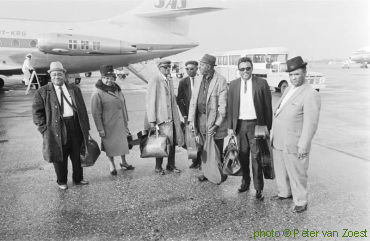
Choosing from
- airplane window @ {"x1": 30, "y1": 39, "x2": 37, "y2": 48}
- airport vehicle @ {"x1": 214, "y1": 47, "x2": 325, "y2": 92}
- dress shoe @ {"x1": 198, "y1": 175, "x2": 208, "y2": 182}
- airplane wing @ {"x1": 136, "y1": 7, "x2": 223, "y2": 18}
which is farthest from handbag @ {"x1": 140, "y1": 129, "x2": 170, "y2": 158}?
airplane window @ {"x1": 30, "y1": 39, "x2": 37, "y2": 48}

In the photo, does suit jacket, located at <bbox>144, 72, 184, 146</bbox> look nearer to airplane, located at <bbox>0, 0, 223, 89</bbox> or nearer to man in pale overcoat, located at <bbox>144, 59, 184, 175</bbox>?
man in pale overcoat, located at <bbox>144, 59, 184, 175</bbox>

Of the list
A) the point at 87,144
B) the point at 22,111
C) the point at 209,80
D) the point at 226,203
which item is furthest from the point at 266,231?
the point at 22,111

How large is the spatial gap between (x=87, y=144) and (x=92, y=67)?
15.5m

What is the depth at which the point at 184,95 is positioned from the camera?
554 centimetres

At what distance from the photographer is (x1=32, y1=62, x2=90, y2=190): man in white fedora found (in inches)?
169

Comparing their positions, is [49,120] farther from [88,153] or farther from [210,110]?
[210,110]

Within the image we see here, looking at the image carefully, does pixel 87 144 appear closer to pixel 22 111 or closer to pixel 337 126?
pixel 337 126

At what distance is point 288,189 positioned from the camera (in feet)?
13.1

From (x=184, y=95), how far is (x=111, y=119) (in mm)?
1312

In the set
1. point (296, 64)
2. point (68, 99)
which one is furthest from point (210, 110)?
point (68, 99)

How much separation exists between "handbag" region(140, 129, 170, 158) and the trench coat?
1.49 ft

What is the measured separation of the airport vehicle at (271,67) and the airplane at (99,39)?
3.98 m

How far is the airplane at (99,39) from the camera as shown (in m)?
17.5

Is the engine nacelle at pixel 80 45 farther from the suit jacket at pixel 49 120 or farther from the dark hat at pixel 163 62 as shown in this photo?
the suit jacket at pixel 49 120
